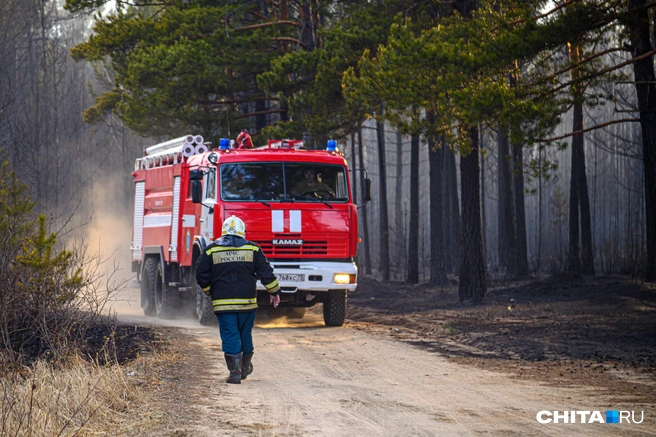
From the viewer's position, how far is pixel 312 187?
50.7 ft

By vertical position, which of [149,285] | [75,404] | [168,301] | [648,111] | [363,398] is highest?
[648,111]

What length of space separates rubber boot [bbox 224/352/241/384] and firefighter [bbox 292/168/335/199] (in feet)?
19.6

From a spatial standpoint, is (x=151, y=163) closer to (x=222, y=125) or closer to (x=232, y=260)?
(x=222, y=125)

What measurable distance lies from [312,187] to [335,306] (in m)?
2.23

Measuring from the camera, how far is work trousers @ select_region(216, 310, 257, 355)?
383 inches

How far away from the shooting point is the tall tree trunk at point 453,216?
3000 cm

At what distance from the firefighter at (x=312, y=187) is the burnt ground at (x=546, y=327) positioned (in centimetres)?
264

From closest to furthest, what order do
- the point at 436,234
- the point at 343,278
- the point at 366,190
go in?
1. the point at 343,278
2. the point at 366,190
3. the point at 436,234

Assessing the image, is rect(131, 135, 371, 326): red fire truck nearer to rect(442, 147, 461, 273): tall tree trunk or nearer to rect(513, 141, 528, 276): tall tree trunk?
rect(513, 141, 528, 276): tall tree trunk

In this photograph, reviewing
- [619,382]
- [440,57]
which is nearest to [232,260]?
[619,382]

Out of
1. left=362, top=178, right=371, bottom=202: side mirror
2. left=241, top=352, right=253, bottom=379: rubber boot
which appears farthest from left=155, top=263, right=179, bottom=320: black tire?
left=241, top=352, right=253, bottom=379: rubber boot

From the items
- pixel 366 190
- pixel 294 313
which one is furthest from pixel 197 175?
A: pixel 294 313

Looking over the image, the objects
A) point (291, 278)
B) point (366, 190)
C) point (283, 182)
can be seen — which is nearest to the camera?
point (291, 278)

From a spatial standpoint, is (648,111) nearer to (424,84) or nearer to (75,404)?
(424,84)
